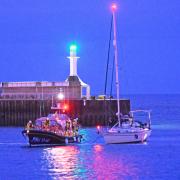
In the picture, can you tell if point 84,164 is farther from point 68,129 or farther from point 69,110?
point 69,110

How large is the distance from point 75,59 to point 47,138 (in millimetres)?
41476

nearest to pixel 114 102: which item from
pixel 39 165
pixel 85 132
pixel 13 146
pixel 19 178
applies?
pixel 85 132

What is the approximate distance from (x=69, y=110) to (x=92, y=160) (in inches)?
1682

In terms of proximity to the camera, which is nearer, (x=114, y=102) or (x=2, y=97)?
(x=114, y=102)

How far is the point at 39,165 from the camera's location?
206 ft

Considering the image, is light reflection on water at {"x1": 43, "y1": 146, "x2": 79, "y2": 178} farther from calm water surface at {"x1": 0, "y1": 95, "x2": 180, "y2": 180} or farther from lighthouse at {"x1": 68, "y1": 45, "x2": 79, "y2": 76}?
lighthouse at {"x1": 68, "y1": 45, "x2": 79, "y2": 76}

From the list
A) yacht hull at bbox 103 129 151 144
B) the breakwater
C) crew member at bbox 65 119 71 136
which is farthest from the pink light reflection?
the breakwater

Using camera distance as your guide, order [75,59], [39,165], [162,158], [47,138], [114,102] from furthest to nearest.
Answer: [75,59] → [114,102] → [47,138] → [162,158] → [39,165]

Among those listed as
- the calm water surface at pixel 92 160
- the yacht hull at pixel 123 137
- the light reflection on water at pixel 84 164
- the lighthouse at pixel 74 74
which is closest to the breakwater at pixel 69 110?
the lighthouse at pixel 74 74

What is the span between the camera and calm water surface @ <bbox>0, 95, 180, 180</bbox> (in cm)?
5678

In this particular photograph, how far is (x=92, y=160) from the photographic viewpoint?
65812 mm

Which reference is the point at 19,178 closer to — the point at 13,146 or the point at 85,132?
the point at 13,146

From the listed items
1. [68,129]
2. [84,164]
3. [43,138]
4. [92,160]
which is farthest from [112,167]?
[68,129]

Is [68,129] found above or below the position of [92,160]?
above
